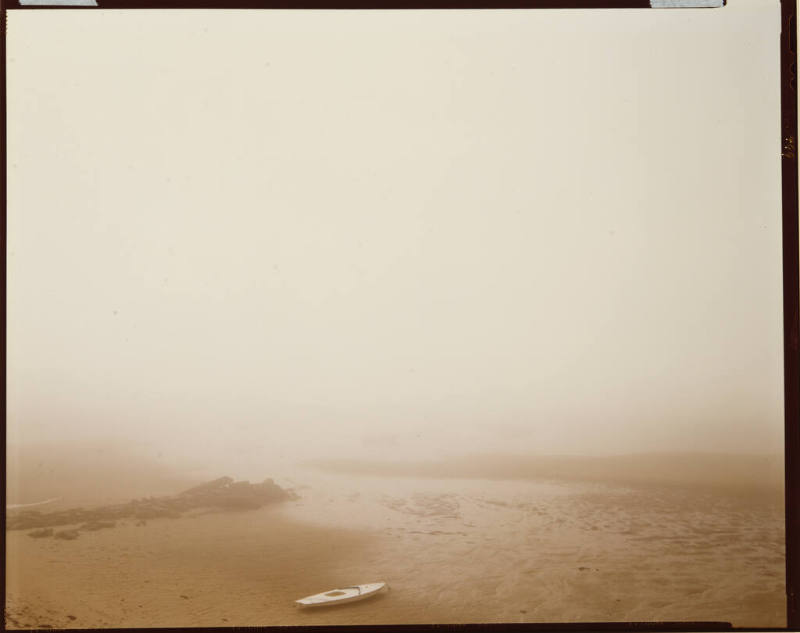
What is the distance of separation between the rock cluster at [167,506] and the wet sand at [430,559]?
4cm

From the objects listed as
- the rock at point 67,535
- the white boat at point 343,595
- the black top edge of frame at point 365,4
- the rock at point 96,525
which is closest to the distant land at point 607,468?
the white boat at point 343,595

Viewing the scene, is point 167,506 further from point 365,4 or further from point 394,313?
point 365,4

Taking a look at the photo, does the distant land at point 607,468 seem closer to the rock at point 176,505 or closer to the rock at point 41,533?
the rock at point 176,505

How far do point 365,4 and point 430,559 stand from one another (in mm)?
2264

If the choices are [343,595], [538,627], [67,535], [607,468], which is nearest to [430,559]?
[343,595]

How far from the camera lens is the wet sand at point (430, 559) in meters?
3.11

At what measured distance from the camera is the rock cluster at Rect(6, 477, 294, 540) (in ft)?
10.3

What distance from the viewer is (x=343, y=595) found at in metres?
3.10

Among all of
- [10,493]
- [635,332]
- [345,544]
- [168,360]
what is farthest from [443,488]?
[10,493]

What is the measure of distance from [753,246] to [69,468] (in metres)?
2.89

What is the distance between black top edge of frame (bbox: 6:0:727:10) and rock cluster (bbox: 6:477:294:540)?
1922mm

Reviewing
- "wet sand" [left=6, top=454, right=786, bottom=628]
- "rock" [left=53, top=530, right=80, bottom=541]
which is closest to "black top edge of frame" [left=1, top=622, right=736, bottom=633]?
"wet sand" [left=6, top=454, right=786, bottom=628]

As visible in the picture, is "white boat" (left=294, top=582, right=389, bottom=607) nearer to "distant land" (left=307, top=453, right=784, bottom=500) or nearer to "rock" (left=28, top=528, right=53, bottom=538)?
"distant land" (left=307, top=453, right=784, bottom=500)

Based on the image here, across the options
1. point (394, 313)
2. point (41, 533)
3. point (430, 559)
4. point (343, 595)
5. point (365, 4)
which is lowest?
point (343, 595)
